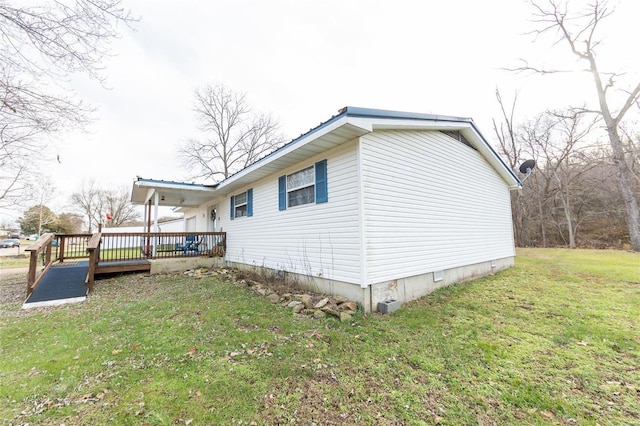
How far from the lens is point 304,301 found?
5.11 m

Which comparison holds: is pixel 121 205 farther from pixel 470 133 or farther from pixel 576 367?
pixel 576 367

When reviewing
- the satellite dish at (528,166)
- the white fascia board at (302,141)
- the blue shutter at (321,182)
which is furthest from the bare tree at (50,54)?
the satellite dish at (528,166)

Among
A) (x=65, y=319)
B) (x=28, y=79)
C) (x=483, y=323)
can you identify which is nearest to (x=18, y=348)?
(x=65, y=319)

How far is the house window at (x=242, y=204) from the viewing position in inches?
355

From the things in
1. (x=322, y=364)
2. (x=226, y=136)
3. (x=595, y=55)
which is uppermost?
(x=595, y=55)

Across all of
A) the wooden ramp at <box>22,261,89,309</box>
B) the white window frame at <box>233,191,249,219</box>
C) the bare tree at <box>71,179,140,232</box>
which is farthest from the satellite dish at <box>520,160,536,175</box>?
the bare tree at <box>71,179,140,232</box>

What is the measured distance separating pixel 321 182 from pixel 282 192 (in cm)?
170

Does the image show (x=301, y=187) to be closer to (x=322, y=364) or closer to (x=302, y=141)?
(x=302, y=141)

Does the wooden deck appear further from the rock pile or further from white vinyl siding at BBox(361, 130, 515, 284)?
white vinyl siding at BBox(361, 130, 515, 284)

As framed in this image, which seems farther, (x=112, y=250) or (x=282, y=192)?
(x=112, y=250)

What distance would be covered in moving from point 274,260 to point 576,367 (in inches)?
244

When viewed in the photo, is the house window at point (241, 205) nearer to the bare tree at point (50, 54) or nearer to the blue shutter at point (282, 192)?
the blue shutter at point (282, 192)

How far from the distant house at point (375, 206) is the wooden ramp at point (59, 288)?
3.24m

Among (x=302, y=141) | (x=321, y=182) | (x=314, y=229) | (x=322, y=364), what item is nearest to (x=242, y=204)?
(x=314, y=229)
